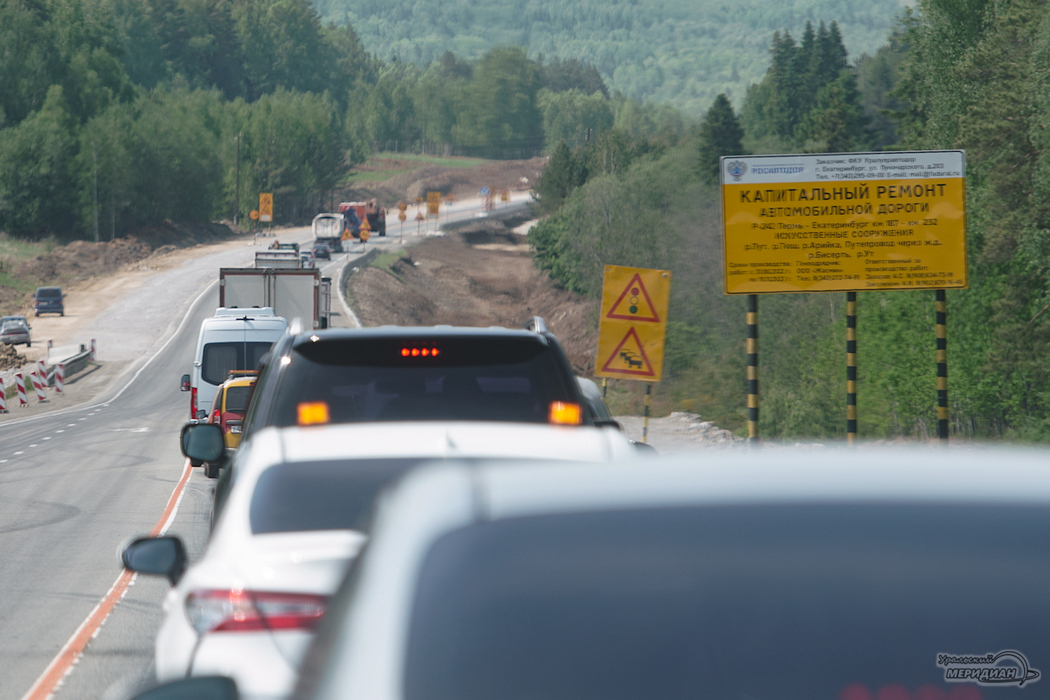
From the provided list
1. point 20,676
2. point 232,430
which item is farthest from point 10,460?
point 20,676

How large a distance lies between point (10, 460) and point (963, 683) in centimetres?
2382

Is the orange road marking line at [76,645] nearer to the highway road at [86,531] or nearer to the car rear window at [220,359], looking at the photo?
the highway road at [86,531]

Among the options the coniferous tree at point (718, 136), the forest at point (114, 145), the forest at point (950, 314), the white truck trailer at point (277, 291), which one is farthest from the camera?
the forest at point (114, 145)

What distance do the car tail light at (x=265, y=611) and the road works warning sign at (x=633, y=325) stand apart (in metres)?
15.3

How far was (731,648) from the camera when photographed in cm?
187

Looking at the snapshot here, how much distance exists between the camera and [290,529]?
428 cm

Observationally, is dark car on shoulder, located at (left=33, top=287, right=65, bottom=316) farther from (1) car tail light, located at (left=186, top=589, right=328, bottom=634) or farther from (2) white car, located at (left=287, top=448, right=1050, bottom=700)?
(2) white car, located at (left=287, top=448, right=1050, bottom=700)

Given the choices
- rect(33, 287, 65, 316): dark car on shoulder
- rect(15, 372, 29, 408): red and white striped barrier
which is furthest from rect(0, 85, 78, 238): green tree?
rect(15, 372, 29, 408): red and white striped barrier

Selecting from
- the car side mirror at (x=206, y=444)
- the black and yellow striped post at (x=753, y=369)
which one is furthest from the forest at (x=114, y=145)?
the car side mirror at (x=206, y=444)

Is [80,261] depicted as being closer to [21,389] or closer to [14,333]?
[14,333]

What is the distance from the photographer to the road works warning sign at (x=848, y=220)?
17.1m

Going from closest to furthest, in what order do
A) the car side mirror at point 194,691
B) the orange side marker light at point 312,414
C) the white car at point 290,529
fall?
the car side mirror at point 194,691
the white car at point 290,529
the orange side marker light at point 312,414

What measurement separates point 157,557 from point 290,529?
105cm

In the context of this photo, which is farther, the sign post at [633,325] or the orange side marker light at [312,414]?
the sign post at [633,325]
